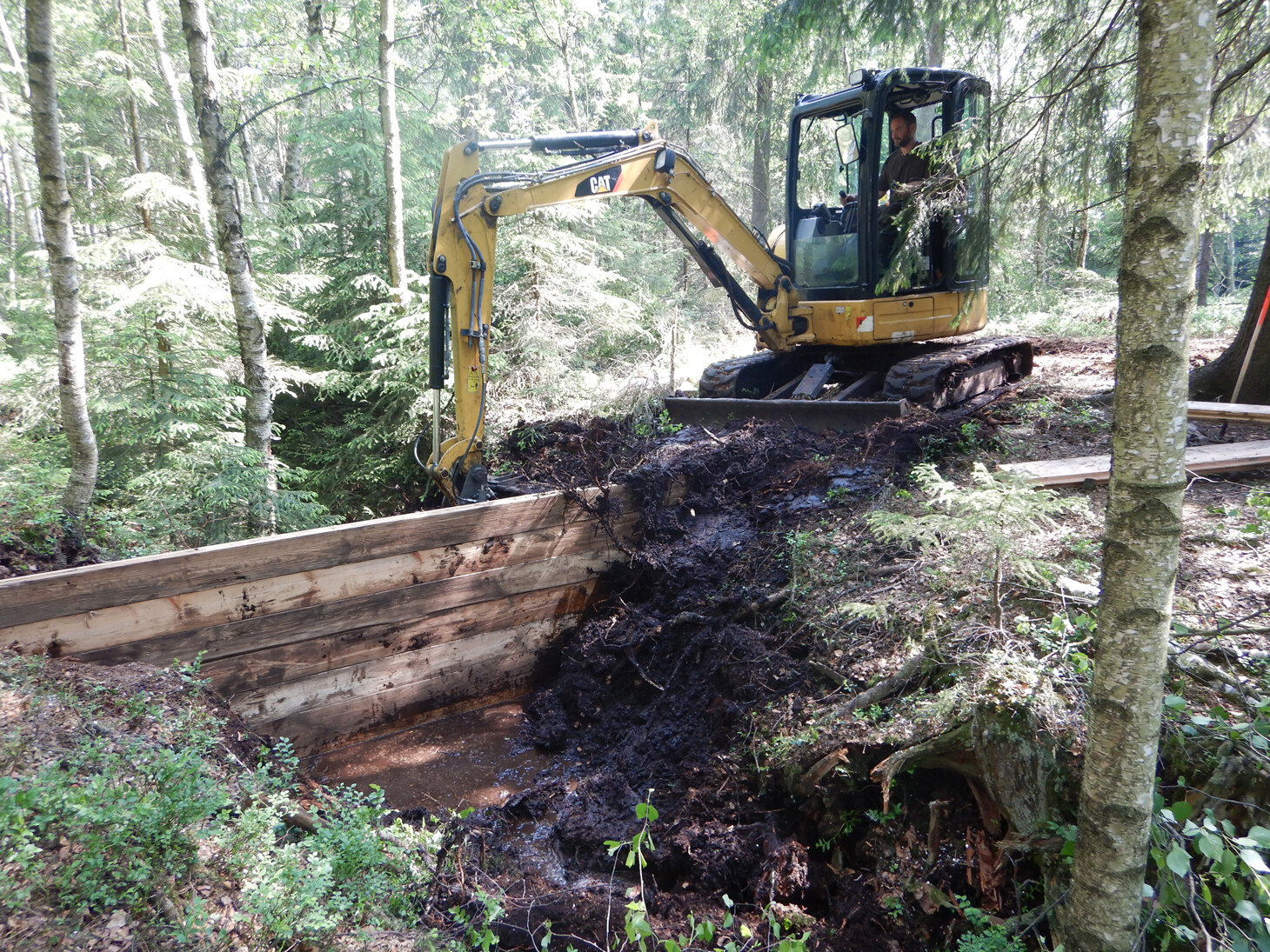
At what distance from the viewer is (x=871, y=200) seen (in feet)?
19.3

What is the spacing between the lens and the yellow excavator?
479 centimetres

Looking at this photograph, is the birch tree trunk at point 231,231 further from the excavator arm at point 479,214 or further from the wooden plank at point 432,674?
the wooden plank at point 432,674

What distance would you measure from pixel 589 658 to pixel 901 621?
2.17m

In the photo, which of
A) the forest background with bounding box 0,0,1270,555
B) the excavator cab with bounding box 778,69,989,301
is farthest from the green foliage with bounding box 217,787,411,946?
the excavator cab with bounding box 778,69,989,301

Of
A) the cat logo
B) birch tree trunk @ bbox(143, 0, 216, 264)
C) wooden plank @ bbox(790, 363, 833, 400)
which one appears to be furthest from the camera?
birch tree trunk @ bbox(143, 0, 216, 264)

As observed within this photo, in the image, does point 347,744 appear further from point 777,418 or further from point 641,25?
point 641,25

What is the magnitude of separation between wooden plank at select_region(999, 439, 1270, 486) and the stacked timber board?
2.68 meters

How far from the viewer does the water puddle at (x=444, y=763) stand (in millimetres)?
3934

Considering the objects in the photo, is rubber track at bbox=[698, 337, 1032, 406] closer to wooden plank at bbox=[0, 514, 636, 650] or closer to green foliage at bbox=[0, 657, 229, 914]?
wooden plank at bbox=[0, 514, 636, 650]

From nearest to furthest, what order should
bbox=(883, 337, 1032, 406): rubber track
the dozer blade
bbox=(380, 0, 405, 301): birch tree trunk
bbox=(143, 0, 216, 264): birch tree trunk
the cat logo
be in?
the cat logo
the dozer blade
bbox=(883, 337, 1032, 406): rubber track
bbox=(143, 0, 216, 264): birch tree trunk
bbox=(380, 0, 405, 301): birch tree trunk

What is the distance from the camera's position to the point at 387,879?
262 cm

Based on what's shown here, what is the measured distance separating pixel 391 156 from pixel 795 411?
19.2 feet

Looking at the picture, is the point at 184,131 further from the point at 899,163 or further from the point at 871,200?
the point at 899,163

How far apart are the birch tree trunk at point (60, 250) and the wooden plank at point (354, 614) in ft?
5.94
